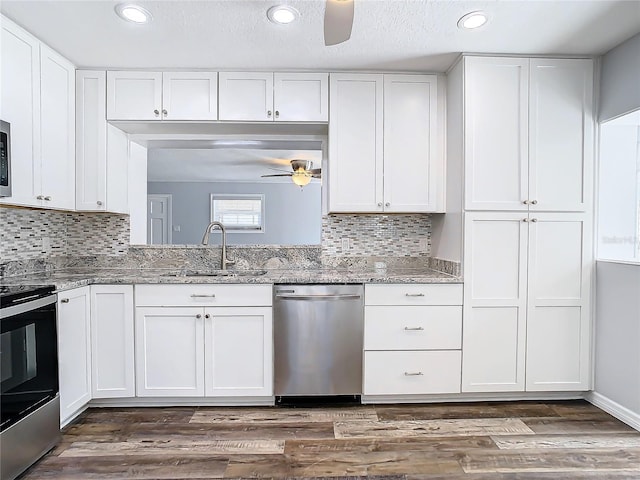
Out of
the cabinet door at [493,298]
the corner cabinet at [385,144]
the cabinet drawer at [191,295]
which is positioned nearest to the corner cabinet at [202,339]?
the cabinet drawer at [191,295]

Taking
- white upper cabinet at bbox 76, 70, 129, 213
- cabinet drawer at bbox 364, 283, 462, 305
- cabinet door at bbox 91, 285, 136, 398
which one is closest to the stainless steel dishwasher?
cabinet drawer at bbox 364, 283, 462, 305

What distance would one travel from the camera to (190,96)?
268cm

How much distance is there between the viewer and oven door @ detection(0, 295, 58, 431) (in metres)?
1.74

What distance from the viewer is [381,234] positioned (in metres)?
3.09

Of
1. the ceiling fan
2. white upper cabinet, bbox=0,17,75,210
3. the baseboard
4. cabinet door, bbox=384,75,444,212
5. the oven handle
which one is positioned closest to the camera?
the oven handle

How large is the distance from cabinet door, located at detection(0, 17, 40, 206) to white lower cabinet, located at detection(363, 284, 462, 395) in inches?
84.3

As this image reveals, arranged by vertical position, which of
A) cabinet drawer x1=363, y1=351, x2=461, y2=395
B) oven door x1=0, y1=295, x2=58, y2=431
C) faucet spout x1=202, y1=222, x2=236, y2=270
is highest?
faucet spout x1=202, y1=222, x2=236, y2=270

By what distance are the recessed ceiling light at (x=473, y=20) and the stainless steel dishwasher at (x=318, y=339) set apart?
165 centimetres

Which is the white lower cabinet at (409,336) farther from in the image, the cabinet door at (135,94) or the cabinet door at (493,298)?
the cabinet door at (135,94)

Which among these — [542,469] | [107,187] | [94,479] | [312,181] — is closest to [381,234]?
[312,181]

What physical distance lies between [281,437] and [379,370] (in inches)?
29.7

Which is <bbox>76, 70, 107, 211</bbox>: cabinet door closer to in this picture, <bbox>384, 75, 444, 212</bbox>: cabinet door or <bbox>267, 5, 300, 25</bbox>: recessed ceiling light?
<bbox>267, 5, 300, 25</bbox>: recessed ceiling light

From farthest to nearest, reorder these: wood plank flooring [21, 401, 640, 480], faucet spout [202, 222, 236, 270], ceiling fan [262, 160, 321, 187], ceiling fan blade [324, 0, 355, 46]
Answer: ceiling fan [262, 160, 321, 187] → faucet spout [202, 222, 236, 270] → wood plank flooring [21, 401, 640, 480] → ceiling fan blade [324, 0, 355, 46]

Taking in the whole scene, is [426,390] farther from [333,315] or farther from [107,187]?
[107,187]
